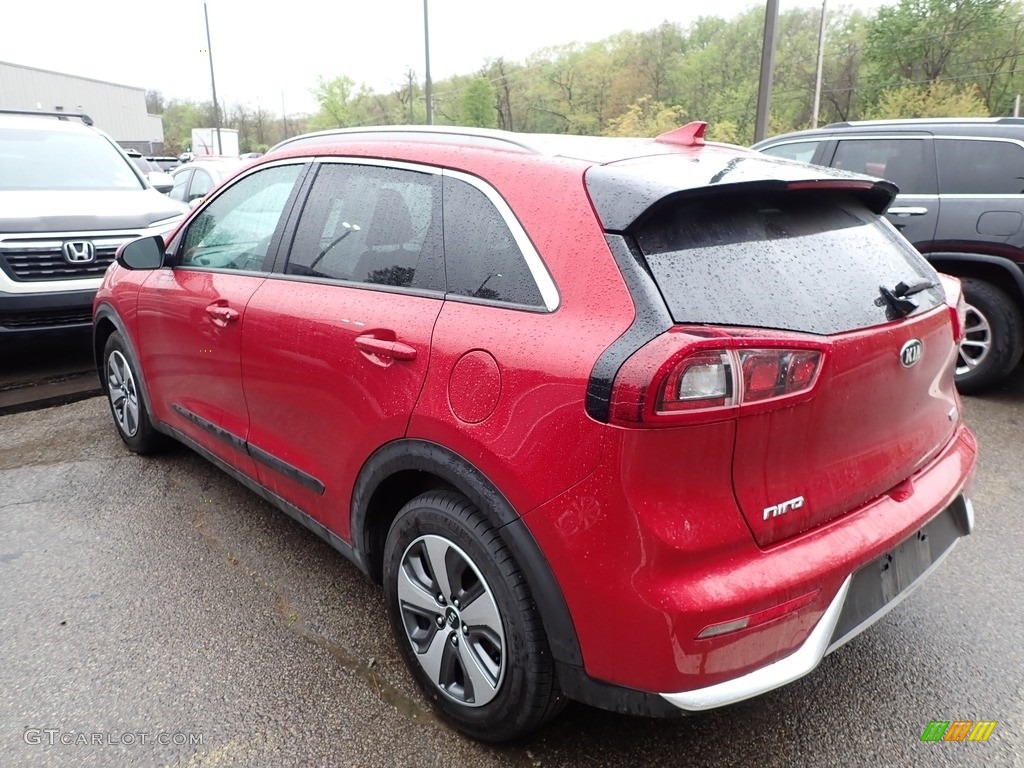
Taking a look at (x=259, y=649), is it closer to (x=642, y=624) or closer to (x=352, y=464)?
(x=352, y=464)

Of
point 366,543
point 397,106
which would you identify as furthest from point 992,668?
point 397,106

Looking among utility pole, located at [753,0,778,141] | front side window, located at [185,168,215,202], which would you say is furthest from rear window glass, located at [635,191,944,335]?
front side window, located at [185,168,215,202]

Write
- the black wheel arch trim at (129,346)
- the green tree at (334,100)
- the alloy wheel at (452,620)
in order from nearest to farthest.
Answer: the alloy wheel at (452,620), the black wheel arch trim at (129,346), the green tree at (334,100)

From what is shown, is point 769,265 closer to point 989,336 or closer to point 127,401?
point 127,401

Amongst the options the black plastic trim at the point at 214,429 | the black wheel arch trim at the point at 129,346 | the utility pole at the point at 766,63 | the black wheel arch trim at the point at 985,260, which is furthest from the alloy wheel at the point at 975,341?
the utility pole at the point at 766,63

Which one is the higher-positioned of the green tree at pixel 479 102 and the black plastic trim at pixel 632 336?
the green tree at pixel 479 102

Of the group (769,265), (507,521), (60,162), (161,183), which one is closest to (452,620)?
(507,521)

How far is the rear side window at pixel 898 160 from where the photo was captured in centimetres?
550

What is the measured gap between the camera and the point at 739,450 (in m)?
1.69

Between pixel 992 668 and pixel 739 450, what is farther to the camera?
pixel 992 668

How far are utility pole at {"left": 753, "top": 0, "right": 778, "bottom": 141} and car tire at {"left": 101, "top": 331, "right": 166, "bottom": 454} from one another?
28.7ft

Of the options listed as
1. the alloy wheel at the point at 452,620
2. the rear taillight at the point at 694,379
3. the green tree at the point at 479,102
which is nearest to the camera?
the rear taillight at the point at 694,379

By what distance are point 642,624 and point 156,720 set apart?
159 cm

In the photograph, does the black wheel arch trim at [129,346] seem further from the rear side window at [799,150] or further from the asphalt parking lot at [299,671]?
the rear side window at [799,150]
